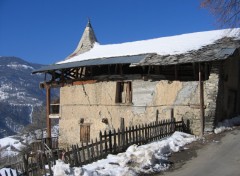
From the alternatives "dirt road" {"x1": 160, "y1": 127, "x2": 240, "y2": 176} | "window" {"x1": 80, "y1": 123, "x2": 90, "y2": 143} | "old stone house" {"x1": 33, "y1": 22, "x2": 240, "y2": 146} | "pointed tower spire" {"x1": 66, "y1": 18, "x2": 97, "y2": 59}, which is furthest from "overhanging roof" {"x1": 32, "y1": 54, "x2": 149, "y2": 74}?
"pointed tower spire" {"x1": 66, "y1": 18, "x2": 97, "y2": 59}

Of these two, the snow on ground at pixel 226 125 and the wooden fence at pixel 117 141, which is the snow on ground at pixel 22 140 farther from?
the wooden fence at pixel 117 141

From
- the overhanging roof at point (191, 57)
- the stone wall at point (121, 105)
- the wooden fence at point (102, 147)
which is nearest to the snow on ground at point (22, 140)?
the stone wall at point (121, 105)

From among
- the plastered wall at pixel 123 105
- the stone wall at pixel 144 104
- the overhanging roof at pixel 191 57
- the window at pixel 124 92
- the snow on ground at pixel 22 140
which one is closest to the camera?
the overhanging roof at pixel 191 57

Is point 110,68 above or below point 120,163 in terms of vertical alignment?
above

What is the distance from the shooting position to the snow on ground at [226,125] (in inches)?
680

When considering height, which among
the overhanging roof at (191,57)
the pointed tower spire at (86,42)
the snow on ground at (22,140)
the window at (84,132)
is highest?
the pointed tower spire at (86,42)

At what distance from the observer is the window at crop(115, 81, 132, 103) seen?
21672mm

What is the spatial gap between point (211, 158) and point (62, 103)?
14218 millimetres

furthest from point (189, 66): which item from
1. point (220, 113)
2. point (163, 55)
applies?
A: point (220, 113)

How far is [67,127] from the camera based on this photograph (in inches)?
971

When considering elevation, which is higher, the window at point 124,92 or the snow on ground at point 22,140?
the window at point 124,92

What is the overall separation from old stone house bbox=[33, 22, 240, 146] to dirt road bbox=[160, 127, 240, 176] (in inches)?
94.4

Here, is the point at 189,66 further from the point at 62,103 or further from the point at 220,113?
the point at 62,103

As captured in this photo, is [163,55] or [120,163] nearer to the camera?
[120,163]
